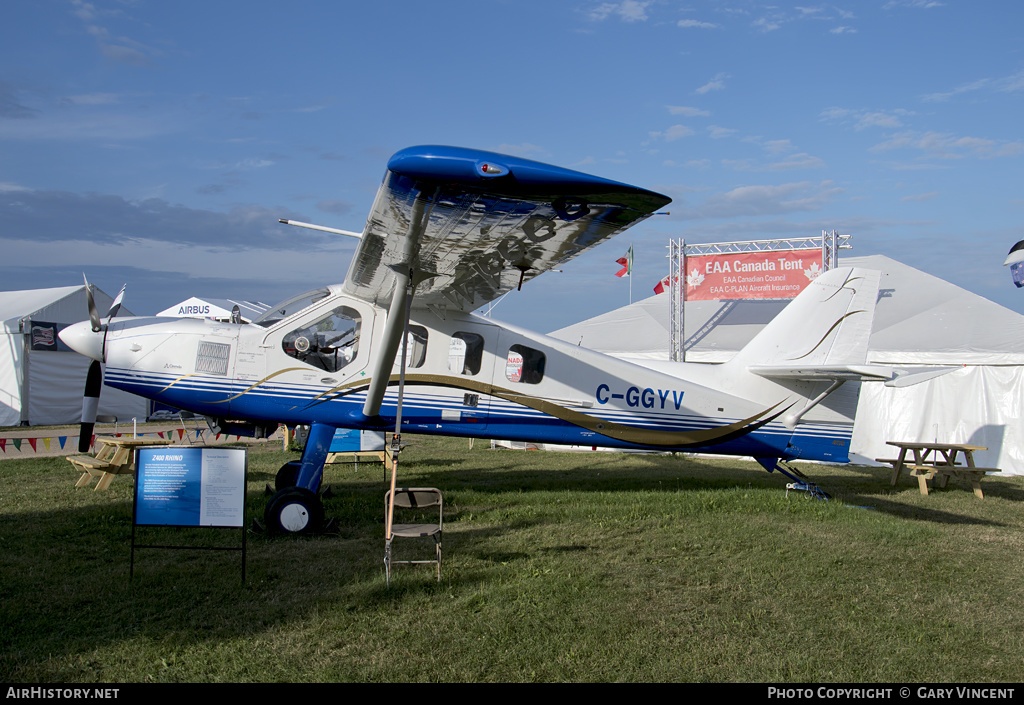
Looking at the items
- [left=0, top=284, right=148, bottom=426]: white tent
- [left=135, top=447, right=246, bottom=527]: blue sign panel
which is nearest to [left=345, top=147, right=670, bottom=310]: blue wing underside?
[left=135, top=447, right=246, bottom=527]: blue sign panel

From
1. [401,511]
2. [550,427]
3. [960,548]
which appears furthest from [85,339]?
[960,548]

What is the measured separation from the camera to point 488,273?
22.4 ft

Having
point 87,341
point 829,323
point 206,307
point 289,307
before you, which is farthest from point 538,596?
point 206,307

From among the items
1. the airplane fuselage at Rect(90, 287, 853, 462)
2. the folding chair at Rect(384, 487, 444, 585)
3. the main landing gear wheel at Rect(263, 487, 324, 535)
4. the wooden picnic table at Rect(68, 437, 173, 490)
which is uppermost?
the airplane fuselage at Rect(90, 287, 853, 462)

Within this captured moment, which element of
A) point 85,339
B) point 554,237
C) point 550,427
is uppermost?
point 554,237

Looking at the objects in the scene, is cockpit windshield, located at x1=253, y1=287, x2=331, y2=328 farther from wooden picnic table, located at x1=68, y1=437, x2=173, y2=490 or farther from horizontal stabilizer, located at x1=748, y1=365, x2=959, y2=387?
horizontal stabilizer, located at x1=748, y1=365, x2=959, y2=387

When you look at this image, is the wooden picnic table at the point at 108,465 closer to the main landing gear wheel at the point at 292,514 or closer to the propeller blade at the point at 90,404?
the propeller blade at the point at 90,404

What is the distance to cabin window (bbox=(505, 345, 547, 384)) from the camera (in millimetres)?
8827

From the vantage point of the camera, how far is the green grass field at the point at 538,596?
156 inches

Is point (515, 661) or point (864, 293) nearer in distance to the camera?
point (515, 661)

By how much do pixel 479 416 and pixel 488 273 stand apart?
2.50 meters

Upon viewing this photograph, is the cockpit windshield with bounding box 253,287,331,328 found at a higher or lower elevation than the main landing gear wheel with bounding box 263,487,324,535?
higher

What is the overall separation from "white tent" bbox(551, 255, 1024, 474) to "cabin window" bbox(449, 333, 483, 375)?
29.2 feet

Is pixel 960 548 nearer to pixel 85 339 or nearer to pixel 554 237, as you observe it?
pixel 554 237
